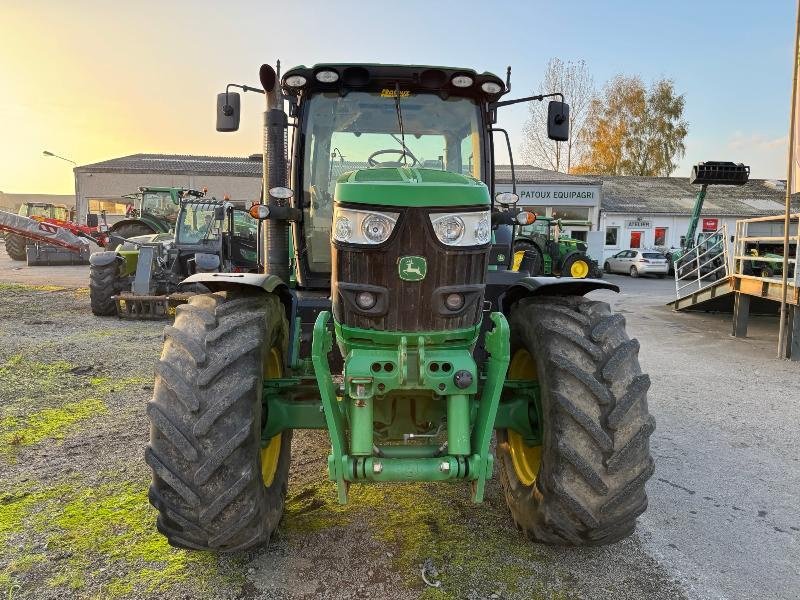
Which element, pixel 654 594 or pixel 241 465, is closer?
pixel 241 465

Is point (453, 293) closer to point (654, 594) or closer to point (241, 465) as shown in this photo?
point (241, 465)

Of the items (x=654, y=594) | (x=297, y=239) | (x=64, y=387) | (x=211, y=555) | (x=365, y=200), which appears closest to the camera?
(x=365, y=200)

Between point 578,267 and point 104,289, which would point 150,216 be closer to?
point 104,289

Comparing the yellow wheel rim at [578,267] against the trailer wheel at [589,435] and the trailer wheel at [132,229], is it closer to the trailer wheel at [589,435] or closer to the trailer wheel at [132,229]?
the trailer wheel at [132,229]

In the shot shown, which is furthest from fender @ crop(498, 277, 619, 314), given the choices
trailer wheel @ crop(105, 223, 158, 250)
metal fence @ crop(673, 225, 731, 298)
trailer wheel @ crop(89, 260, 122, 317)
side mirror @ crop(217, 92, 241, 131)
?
trailer wheel @ crop(105, 223, 158, 250)

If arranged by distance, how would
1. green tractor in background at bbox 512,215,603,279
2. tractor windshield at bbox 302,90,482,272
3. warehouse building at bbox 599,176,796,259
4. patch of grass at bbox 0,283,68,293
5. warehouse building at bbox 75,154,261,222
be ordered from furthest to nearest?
Result: warehouse building at bbox 75,154,261,222, warehouse building at bbox 599,176,796,259, green tractor in background at bbox 512,215,603,279, patch of grass at bbox 0,283,68,293, tractor windshield at bbox 302,90,482,272

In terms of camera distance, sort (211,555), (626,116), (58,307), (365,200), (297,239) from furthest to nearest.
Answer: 1. (626,116)
2. (58,307)
3. (297,239)
4. (211,555)
5. (365,200)

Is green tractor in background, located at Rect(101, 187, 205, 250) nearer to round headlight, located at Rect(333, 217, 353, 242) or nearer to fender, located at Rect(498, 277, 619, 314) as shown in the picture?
fender, located at Rect(498, 277, 619, 314)

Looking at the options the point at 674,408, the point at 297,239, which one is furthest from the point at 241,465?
the point at 674,408

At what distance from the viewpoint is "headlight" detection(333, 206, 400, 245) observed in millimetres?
2588

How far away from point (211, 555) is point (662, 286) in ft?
71.3

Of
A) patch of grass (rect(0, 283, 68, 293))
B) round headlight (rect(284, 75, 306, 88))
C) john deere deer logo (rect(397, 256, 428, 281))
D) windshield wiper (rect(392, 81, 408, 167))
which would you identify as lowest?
patch of grass (rect(0, 283, 68, 293))

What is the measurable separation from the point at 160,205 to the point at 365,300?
17.2 m

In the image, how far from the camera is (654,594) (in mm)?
2809
